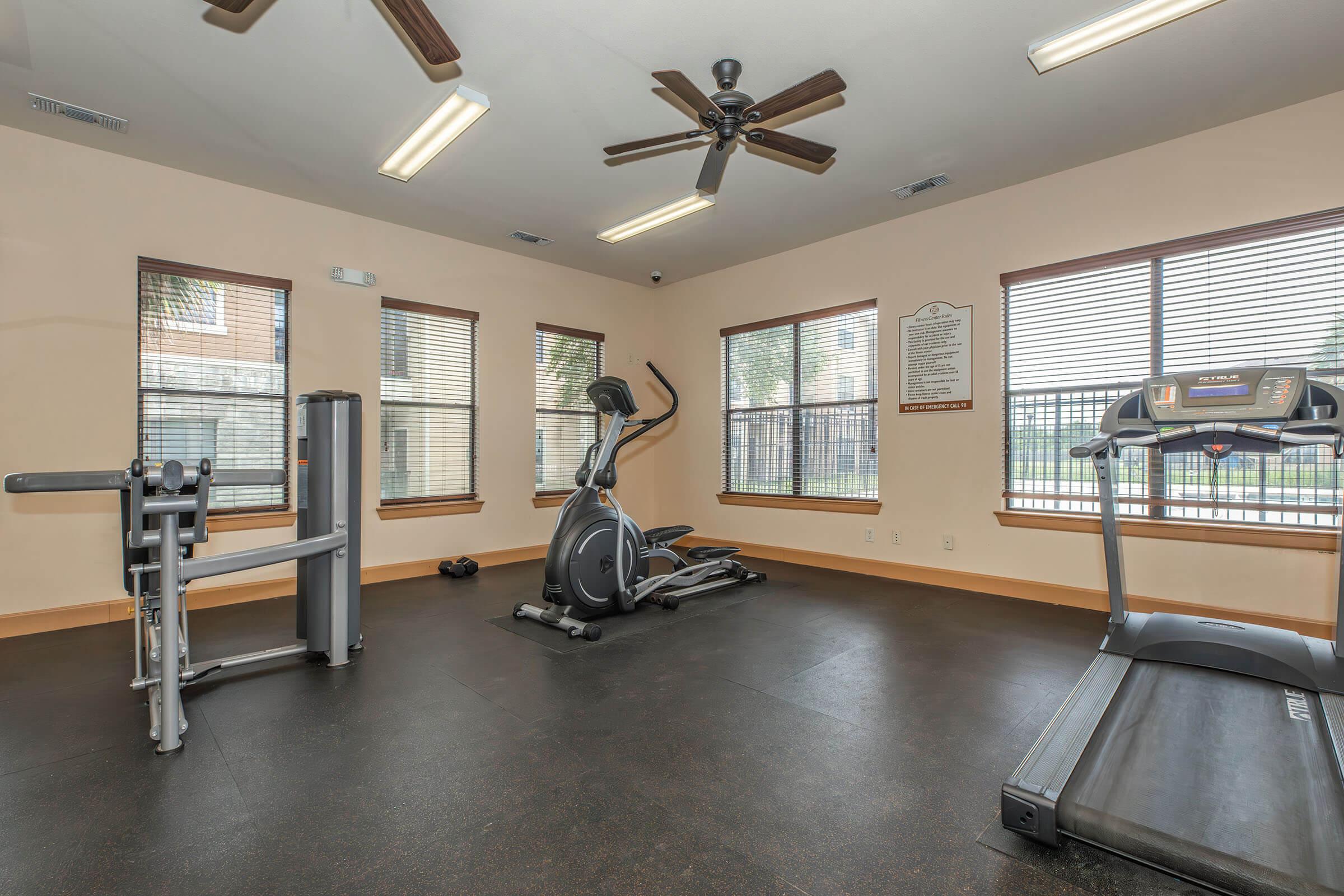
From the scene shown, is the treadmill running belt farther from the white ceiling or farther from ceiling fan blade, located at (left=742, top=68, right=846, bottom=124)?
the white ceiling

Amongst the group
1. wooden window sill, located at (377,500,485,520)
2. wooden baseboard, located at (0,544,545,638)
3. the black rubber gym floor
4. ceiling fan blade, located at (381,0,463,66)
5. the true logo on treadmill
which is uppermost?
ceiling fan blade, located at (381,0,463,66)

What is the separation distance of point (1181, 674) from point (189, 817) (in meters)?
3.82

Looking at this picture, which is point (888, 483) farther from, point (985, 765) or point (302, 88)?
point (302, 88)

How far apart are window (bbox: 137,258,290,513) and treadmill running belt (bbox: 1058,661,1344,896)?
5056mm

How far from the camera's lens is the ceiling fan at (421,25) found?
2133 millimetres

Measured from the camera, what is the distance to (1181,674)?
263 centimetres

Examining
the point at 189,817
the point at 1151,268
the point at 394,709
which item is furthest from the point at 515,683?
the point at 1151,268

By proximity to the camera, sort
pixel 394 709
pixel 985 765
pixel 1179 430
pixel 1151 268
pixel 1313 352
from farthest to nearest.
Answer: pixel 1151 268
pixel 1313 352
pixel 1179 430
pixel 394 709
pixel 985 765

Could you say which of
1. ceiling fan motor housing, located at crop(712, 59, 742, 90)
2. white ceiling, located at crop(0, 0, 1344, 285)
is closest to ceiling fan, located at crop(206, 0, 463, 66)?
white ceiling, located at crop(0, 0, 1344, 285)

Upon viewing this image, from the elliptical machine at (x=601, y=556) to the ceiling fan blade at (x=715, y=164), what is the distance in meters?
1.41

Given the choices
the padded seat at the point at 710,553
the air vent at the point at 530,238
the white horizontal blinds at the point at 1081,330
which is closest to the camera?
the white horizontal blinds at the point at 1081,330

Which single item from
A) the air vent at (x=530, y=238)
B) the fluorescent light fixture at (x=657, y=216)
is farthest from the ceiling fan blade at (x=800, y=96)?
the air vent at (x=530, y=238)

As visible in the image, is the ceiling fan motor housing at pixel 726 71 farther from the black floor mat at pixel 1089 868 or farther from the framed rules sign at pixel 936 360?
the black floor mat at pixel 1089 868

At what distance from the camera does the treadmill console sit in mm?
2580
